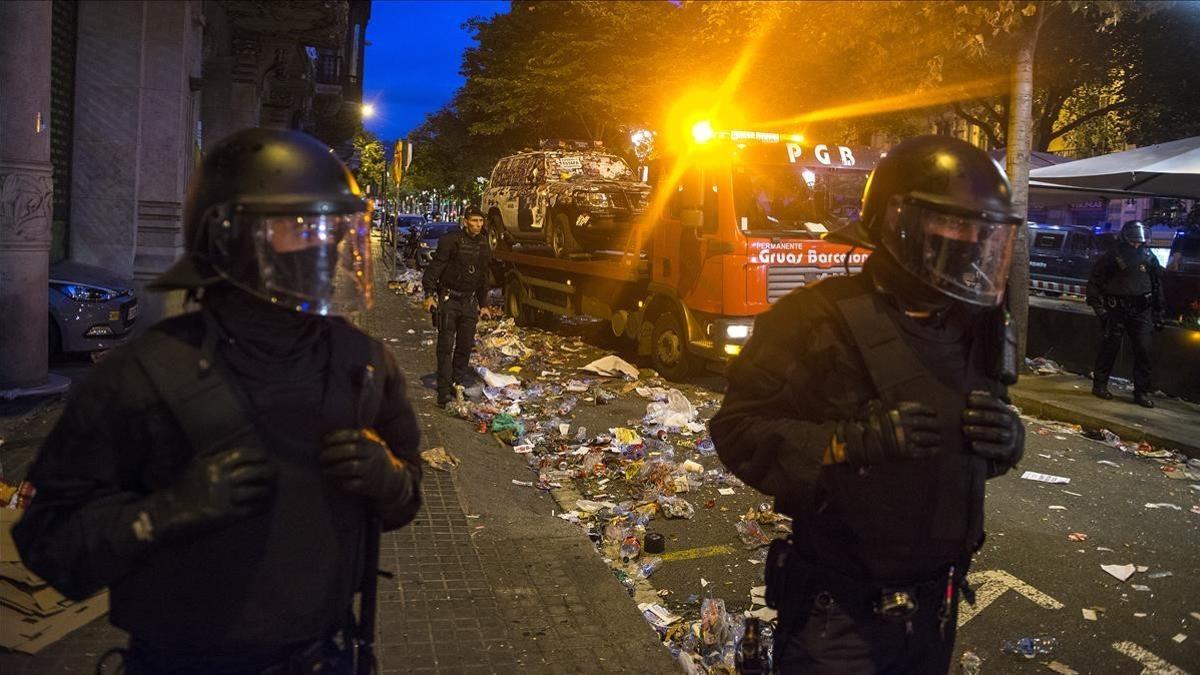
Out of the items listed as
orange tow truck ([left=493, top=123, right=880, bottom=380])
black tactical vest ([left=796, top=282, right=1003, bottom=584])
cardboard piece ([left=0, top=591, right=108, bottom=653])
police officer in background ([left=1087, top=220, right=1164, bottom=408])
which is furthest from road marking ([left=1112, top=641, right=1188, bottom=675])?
police officer in background ([left=1087, top=220, right=1164, bottom=408])

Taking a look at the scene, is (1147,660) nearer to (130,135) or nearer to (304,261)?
(304,261)

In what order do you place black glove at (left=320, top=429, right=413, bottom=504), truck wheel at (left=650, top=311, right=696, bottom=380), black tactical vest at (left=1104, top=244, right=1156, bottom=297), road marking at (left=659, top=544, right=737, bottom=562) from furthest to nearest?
truck wheel at (left=650, top=311, right=696, bottom=380) < black tactical vest at (left=1104, top=244, right=1156, bottom=297) < road marking at (left=659, top=544, right=737, bottom=562) < black glove at (left=320, top=429, right=413, bottom=504)

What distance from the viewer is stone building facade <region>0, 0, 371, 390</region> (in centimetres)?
763

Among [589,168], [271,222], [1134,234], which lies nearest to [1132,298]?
[1134,234]

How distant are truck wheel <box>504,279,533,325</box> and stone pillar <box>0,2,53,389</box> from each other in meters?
8.99

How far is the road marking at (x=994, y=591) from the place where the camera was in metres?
4.93

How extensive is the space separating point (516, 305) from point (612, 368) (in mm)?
5121

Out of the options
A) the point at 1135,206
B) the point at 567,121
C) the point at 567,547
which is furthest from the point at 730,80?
the point at 1135,206

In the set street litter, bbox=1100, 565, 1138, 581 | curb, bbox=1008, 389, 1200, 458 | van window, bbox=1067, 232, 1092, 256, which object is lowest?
street litter, bbox=1100, 565, 1138, 581

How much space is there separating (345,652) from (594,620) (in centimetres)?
264

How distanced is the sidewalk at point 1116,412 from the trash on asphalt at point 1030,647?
15.9 ft

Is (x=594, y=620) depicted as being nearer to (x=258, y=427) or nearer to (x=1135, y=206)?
(x=258, y=427)

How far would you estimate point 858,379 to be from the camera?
2.25 metres

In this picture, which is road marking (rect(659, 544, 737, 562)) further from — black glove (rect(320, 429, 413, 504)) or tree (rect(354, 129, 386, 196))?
tree (rect(354, 129, 386, 196))
